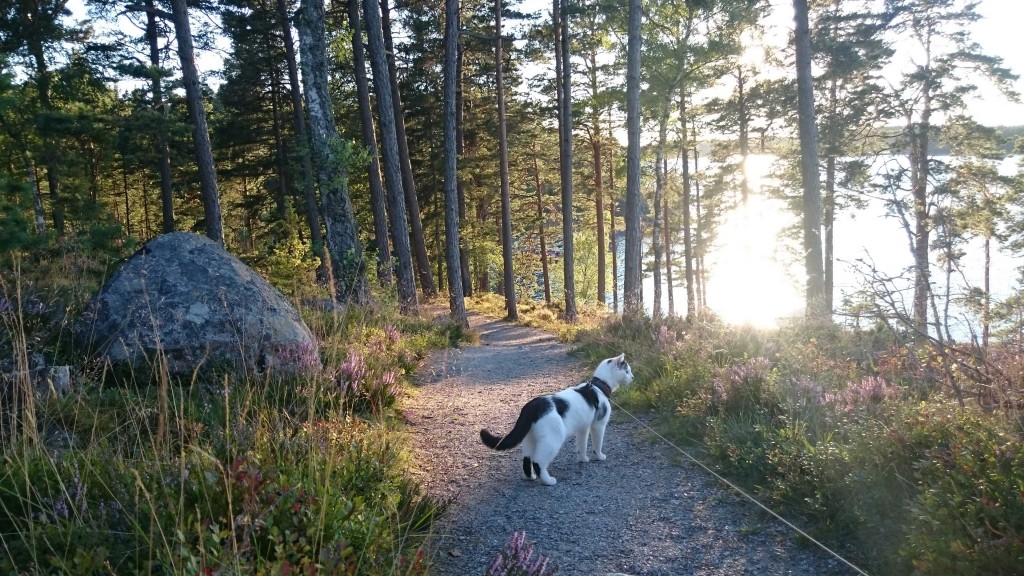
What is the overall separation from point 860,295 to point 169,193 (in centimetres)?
2097

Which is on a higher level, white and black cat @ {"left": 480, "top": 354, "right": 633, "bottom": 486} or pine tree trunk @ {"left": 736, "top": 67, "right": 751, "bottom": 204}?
pine tree trunk @ {"left": 736, "top": 67, "right": 751, "bottom": 204}

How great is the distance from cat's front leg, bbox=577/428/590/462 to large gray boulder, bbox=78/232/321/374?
2.62 m

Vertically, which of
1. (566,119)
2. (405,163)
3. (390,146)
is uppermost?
(566,119)

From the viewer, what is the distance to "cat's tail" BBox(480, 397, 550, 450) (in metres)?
4.64

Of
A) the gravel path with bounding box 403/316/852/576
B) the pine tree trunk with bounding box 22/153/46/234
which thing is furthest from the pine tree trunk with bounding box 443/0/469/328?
the pine tree trunk with bounding box 22/153/46/234

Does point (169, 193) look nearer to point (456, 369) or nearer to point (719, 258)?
point (456, 369)

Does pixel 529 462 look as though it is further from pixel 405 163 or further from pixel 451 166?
pixel 405 163

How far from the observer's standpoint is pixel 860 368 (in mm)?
6461

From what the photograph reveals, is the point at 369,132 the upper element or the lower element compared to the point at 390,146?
upper

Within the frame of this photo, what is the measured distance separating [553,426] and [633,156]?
10.8 meters

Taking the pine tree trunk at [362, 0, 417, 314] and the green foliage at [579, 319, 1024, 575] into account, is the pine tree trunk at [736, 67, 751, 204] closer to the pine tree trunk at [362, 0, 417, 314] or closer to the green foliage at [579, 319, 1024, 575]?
the pine tree trunk at [362, 0, 417, 314]

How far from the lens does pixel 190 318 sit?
603 centimetres

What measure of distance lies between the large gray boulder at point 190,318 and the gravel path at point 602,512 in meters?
1.74

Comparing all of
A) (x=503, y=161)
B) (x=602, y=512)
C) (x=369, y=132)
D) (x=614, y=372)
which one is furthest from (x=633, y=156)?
(x=602, y=512)
